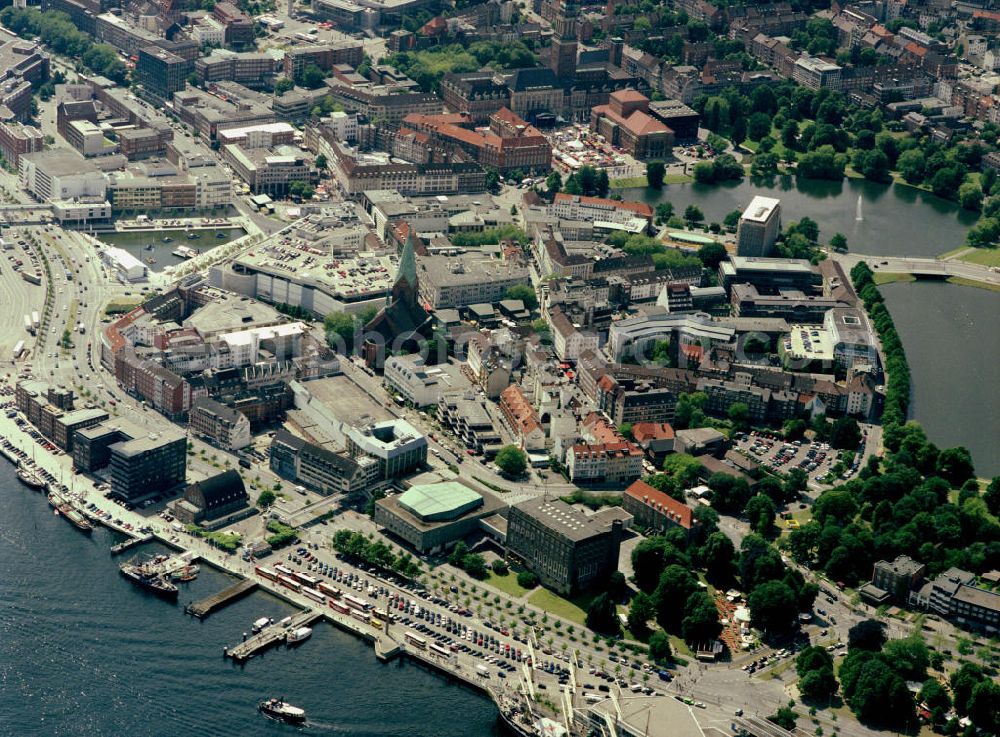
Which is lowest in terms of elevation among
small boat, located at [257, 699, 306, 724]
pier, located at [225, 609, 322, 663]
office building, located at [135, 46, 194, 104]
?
office building, located at [135, 46, 194, 104]

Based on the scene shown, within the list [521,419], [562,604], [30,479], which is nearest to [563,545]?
[562,604]

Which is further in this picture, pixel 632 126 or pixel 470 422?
pixel 632 126

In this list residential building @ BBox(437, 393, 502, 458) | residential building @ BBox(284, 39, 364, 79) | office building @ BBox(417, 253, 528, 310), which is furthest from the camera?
residential building @ BBox(284, 39, 364, 79)

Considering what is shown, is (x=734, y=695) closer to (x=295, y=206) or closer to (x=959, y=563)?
(x=959, y=563)

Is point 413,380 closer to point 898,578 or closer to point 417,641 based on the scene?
point 417,641

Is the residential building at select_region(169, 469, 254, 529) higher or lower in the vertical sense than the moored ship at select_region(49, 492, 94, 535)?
higher

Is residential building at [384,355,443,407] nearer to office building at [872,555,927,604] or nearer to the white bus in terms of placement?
the white bus

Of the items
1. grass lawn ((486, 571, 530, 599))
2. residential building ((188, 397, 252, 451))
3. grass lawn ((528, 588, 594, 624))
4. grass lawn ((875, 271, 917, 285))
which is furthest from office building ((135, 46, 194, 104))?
grass lawn ((528, 588, 594, 624))

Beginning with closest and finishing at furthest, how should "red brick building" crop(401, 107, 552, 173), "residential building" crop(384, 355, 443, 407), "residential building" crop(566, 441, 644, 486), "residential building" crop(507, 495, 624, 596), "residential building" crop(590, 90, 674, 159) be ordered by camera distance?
"residential building" crop(507, 495, 624, 596) < "residential building" crop(566, 441, 644, 486) < "residential building" crop(384, 355, 443, 407) < "red brick building" crop(401, 107, 552, 173) < "residential building" crop(590, 90, 674, 159)
